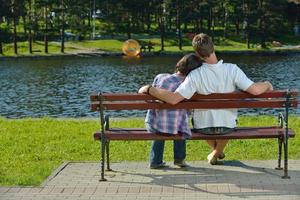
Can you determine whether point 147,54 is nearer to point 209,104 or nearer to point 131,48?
point 131,48

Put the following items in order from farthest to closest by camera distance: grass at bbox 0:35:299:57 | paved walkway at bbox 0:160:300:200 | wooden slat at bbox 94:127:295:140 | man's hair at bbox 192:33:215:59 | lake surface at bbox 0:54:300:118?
grass at bbox 0:35:299:57
lake surface at bbox 0:54:300:118
man's hair at bbox 192:33:215:59
wooden slat at bbox 94:127:295:140
paved walkway at bbox 0:160:300:200

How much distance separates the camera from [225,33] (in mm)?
82062

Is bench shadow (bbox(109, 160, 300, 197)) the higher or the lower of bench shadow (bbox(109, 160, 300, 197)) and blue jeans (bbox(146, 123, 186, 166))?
the lower

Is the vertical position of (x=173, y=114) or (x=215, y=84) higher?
(x=215, y=84)

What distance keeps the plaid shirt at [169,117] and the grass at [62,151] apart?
1517 mm

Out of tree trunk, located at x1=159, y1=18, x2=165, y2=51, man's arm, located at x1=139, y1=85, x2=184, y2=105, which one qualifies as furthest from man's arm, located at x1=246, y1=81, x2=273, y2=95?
tree trunk, located at x1=159, y1=18, x2=165, y2=51

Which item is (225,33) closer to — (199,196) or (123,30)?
(123,30)

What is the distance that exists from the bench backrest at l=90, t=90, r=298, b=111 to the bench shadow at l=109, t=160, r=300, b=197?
2.80 ft

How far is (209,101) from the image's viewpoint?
23.9ft

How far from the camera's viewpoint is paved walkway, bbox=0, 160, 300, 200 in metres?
6.55

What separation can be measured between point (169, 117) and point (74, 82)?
105 feet

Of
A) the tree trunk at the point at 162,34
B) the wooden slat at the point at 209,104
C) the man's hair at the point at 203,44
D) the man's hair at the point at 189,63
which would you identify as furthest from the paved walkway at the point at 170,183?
the tree trunk at the point at 162,34

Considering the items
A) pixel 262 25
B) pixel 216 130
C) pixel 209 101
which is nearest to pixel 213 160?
pixel 216 130

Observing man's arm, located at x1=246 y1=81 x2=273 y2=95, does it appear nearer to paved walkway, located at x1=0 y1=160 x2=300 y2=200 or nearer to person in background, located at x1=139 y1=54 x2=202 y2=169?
person in background, located at x1=139 y1=54 x2=202 y2=169
